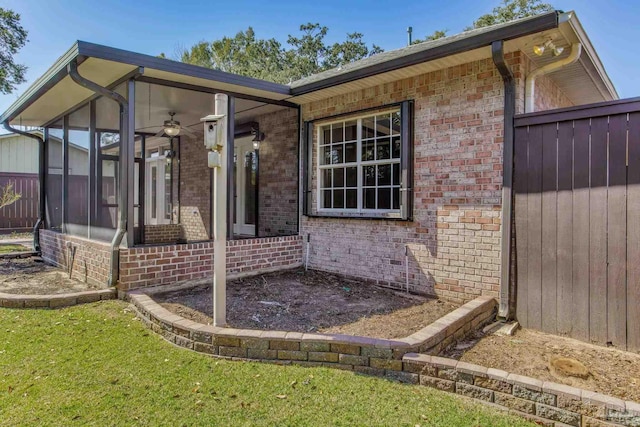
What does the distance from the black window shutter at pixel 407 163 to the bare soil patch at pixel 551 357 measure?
6.19ft

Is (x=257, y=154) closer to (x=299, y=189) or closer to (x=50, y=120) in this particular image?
(x=299, y=189)

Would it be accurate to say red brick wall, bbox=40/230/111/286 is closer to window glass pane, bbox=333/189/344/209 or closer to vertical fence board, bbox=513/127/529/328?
window glass pane, bbox=333/189/344/209

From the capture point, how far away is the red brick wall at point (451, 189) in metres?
4.57

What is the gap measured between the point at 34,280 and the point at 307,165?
4587 millimetres

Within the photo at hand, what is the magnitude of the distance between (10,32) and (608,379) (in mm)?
17973

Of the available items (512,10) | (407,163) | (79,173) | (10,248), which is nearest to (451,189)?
(407,163)

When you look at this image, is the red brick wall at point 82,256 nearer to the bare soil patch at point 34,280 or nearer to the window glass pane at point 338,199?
the bare soil patch at point 34,280

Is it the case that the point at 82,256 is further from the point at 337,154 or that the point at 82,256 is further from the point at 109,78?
the point at 337,154

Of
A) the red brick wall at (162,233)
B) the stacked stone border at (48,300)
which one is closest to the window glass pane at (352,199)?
the stacked stone border at (48,300)

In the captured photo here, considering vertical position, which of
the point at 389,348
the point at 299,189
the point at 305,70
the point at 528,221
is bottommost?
the point at 389,348

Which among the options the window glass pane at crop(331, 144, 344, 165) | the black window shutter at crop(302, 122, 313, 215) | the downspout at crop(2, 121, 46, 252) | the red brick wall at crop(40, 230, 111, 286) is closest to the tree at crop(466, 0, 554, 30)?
the black window shutter at crop(302, 122, 313, 215)

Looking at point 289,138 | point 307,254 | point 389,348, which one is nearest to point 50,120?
point 289,138

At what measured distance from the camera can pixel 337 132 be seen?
6430 mm

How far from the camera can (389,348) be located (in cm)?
310
